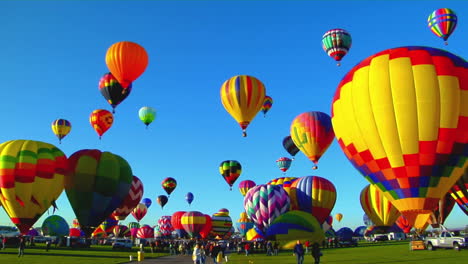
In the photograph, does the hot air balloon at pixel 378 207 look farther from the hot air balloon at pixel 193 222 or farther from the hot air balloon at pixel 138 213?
the hot air balloon at pixel 138 213

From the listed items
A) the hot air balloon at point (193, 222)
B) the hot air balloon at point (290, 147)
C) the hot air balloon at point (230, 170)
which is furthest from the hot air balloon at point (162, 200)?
the hot air balloon at point (290, 147)

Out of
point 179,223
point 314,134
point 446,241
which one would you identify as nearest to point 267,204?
point 314,134

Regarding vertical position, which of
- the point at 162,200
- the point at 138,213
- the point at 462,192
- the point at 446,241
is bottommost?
the point at 446,241

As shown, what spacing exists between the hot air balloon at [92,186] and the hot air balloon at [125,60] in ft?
22.8

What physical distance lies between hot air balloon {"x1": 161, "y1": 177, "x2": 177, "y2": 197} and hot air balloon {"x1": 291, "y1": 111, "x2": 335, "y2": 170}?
125 feet

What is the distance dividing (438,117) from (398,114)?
179 cm

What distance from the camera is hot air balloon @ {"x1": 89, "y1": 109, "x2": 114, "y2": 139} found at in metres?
46.3

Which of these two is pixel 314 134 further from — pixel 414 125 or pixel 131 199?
pixel 131 199

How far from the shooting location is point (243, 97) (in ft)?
122

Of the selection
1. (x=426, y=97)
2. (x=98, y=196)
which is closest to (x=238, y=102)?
(x=98, y=196)

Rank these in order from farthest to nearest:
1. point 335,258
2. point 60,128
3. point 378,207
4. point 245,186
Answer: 1. point 245,186
2. point 378,207
3. point 60,128
4. point 335,258

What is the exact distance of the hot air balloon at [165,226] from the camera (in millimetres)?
86613

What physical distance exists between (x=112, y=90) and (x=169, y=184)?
3495 centimetres

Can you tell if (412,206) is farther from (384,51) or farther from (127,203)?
(127,203)
